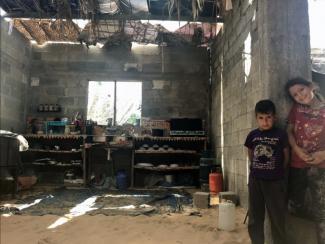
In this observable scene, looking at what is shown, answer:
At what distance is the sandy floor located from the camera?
10.9 ft

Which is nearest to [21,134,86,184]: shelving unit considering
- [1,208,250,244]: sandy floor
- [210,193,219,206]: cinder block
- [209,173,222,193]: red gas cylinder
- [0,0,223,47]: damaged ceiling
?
[0,0,223,47]: damaged ceiling

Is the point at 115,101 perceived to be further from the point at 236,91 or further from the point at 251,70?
the point at 251,70

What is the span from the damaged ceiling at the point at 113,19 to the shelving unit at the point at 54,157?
2.49m

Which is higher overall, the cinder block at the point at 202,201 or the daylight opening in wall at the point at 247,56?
the daylight opening in wall at the point at 247,56

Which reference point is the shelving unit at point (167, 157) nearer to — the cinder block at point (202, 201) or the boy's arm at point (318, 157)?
the cinder block at point (202, 201)

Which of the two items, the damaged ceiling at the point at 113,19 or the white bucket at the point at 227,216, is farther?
the damaged ceiling at the point at 113,19

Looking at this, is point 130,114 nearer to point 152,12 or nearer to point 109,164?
point 109,164

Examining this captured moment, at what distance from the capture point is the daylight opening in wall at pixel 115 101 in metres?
8.48

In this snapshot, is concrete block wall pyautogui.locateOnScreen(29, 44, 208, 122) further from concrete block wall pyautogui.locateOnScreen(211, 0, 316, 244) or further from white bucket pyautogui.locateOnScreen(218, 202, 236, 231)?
white bucket pyautogui.locateOnScreen(218, 202, 236, 231)

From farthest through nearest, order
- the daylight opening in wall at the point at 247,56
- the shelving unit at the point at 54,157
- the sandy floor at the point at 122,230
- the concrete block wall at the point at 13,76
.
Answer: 1. the shelving unit at the point at 54,157
2. the concrete block wall at the point at 13,76
3. the daylight opening in wall at the point at 247,56
4. the sandy floor at the point at 122,230

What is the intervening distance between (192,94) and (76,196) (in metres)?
3.97

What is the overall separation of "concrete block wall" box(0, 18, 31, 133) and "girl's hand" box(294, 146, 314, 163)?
654 centimetres

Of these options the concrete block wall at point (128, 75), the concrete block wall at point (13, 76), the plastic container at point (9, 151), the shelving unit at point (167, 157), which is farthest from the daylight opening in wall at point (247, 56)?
the concrete block wall at point (13, 76)

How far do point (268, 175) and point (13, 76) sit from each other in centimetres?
694
